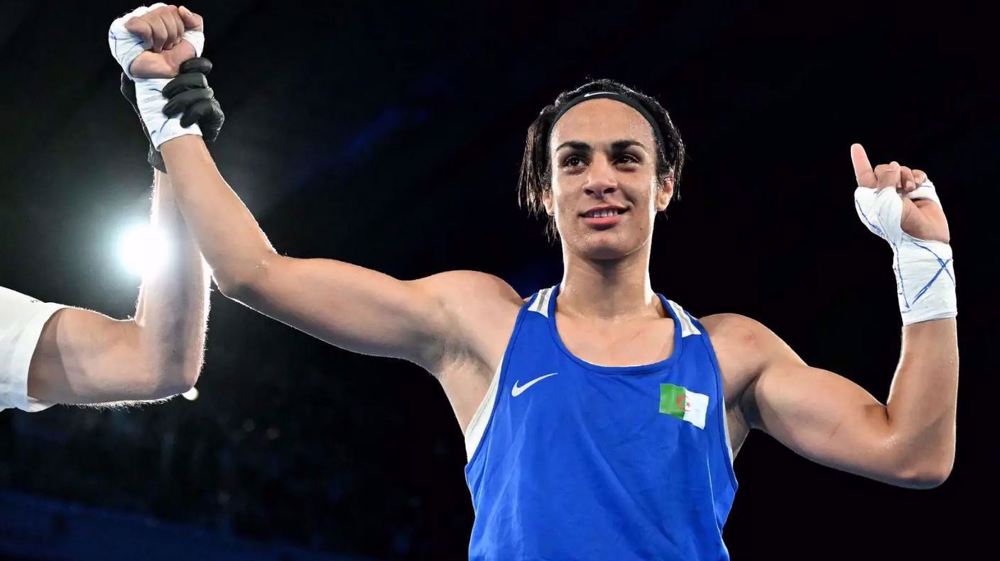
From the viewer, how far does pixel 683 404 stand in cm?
256

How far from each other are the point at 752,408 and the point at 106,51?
5172mm

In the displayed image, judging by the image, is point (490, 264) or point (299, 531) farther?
point (490, 264)

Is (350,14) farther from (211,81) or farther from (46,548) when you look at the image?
(46,548)

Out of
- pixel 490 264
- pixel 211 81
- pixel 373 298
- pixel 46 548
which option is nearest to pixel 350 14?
pixel 211 81

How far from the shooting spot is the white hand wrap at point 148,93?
2.68m

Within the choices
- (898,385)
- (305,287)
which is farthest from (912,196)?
(305,287)

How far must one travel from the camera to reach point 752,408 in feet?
9.09

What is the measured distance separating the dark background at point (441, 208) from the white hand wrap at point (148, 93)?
12.3 feet

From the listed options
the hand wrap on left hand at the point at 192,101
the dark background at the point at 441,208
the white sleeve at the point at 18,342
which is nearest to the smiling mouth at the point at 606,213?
the hand wrap on left hand at the point at 192,101

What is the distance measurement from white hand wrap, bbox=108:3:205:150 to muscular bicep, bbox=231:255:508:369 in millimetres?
385

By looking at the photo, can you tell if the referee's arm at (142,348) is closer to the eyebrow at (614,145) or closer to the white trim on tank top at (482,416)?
the white trim on tank top at (482,416)

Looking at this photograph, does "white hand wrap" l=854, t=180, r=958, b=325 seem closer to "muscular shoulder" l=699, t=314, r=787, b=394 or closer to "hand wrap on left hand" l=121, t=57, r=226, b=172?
"muscular shoulder" l=699, t=314, r=787, b=394

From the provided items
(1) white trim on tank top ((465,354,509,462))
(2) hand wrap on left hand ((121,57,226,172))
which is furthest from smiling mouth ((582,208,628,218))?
(2) hand wrap on left hand ((121,57,226,172))

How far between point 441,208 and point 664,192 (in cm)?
560
